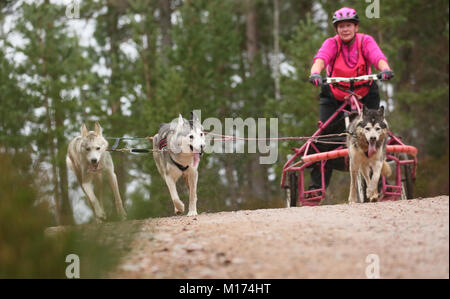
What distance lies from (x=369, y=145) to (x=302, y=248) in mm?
3659

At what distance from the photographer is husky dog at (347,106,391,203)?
7.32 metres

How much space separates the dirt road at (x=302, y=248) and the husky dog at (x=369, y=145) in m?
2.14

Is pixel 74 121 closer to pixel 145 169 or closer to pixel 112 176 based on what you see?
pixel 145 169

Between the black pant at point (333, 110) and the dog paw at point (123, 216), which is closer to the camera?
the dog paw at point (123, 216)

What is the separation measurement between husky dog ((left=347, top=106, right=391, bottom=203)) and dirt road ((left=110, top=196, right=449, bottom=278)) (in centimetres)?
214

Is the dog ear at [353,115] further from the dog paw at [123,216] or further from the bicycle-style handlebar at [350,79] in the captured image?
the dog paw at [123,216]

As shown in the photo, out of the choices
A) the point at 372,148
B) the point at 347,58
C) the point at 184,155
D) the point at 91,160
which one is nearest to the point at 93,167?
the point at 91,160

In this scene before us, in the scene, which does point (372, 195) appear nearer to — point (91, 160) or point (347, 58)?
point (347, 58)

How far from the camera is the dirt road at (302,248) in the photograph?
3537mm

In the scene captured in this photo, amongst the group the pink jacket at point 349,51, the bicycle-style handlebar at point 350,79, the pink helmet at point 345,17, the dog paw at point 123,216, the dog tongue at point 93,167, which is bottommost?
the dog paw at point 123,216

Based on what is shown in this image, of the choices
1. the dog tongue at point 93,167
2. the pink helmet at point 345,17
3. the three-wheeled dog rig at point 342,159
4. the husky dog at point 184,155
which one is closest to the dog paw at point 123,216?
the husky dog at point 184,155

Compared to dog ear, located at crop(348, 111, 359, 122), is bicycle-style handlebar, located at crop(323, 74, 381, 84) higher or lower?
higher

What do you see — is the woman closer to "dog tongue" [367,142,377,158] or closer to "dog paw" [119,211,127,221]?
"dog tongue" [367,142,377,158]

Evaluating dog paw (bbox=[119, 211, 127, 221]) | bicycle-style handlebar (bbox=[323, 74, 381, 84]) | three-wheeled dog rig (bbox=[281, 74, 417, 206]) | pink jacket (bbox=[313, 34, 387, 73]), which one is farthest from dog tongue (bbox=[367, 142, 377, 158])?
dog paw (bbox=[119, 211, 127, 221])
